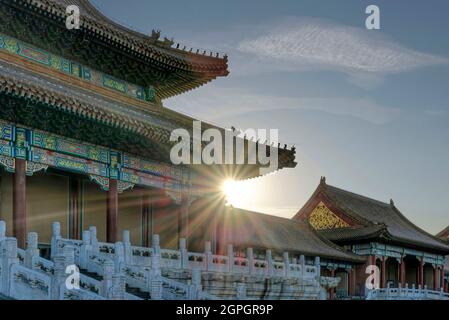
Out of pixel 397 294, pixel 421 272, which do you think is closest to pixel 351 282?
pixel 397 294

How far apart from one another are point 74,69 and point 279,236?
54.4 ft

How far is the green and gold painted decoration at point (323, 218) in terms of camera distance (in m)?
45.0

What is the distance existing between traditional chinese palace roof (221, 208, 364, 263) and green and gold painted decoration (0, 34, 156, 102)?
751 cm

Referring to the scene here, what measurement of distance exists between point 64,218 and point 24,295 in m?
7.55

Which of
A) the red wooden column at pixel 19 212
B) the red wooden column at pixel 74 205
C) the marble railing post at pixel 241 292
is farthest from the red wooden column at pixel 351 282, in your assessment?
the red wooden column at pixel 19 212

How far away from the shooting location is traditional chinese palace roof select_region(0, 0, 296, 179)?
18125 millimetres

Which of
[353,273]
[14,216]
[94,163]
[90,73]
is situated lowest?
[353,273]

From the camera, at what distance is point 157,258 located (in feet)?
56.3

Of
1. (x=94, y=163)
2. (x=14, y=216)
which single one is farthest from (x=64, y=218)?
(x=14, y=216)

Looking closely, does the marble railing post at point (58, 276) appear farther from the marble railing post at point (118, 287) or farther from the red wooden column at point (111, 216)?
the red wooden column at point (111, 216)

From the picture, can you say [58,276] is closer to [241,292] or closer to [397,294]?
[241,292]

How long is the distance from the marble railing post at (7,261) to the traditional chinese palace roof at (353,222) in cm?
2980

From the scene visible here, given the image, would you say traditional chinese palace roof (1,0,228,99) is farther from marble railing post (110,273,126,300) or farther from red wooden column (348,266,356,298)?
red wooden column (348,266,356,298)
